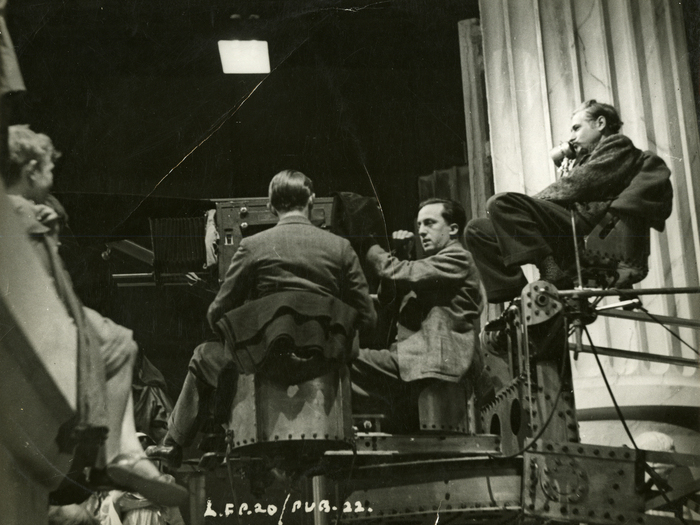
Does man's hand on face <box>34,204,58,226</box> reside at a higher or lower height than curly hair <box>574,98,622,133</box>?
lower

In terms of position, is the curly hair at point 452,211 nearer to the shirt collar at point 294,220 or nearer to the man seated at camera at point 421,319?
the man seated at camera at point 421,319

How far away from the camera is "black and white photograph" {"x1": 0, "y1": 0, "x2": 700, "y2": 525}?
442cm

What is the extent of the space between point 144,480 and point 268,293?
3.04ft

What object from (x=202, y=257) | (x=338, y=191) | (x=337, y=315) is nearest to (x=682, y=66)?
(x=338, y=191)

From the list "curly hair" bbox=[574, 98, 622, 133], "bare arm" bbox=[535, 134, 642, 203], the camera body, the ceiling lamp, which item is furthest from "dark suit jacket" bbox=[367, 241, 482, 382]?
the ceiling lamp

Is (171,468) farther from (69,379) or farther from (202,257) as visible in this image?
(202,257)

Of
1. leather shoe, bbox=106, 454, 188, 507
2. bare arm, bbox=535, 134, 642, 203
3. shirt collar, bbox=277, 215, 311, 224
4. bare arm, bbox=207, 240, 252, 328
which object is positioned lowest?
leather shoe, bbox=106, 454, 188, 507

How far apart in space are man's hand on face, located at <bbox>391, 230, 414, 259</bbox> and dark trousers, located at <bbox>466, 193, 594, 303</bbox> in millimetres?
310

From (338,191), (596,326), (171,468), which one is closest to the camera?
(171,468)

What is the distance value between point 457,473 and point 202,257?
1.44 meters

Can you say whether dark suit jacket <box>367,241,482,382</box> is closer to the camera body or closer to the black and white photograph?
the black and white photograph

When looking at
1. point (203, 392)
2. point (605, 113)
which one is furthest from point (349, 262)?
point (605, 113)

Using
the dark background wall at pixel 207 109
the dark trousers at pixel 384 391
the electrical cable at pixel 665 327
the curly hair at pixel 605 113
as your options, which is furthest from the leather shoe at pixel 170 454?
the curly hair at pixel 605 113

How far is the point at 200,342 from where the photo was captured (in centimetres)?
457
